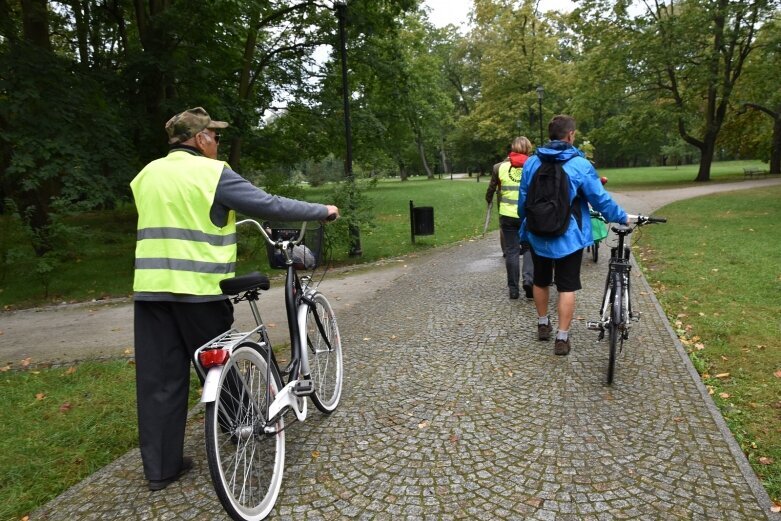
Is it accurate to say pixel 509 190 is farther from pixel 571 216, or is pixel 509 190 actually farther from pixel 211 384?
pixel 211 384

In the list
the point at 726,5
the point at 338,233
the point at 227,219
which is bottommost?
the point at 338,233

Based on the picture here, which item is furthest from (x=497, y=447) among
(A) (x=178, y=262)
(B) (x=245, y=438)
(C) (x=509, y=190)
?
(C) (x=509, y=190)

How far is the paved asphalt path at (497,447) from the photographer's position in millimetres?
2537

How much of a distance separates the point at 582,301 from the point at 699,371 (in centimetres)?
216

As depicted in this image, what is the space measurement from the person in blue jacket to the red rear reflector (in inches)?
110

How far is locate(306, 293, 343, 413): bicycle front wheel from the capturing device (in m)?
3.35

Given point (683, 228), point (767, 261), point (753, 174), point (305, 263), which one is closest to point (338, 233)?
point (305, 263)

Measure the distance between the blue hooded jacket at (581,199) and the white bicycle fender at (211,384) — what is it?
111 inches

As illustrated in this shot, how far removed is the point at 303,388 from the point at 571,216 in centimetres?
254

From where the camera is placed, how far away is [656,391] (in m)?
3.70

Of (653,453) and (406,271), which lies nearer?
(653,453)

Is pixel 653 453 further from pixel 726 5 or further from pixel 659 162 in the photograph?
pixel 659 162

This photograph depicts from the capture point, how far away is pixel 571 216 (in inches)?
162

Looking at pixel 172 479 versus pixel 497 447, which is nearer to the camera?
pixel 172 479
